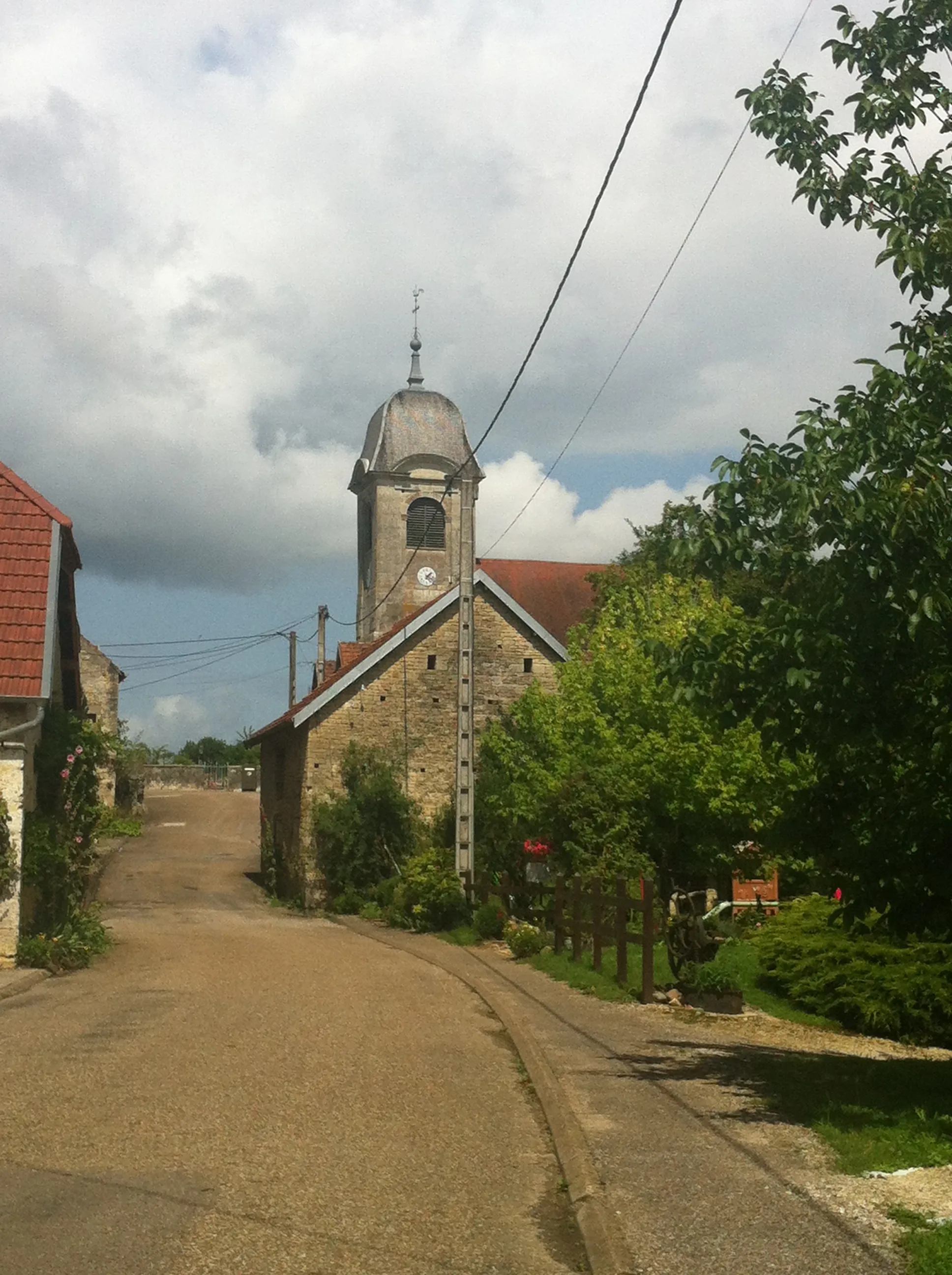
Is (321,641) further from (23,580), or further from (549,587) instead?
(23,580)

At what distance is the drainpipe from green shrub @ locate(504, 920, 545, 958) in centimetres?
746

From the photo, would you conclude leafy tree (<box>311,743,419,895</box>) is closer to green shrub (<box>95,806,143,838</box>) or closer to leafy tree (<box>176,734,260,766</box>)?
green shrub (<box>95,806,143,838</box>)

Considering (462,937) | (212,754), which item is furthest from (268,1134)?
(212,754)

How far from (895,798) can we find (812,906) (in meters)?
7.67

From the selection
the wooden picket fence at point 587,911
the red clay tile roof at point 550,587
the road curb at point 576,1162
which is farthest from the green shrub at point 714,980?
the red clay tile roof at point 550,587

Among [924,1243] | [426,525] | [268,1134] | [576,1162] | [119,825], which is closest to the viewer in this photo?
[924,1243]

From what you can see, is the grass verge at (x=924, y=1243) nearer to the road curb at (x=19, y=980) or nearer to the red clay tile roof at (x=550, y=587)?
the road curb at (x=19, y=980)

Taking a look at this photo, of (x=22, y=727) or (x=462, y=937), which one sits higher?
(x=22, y=727)

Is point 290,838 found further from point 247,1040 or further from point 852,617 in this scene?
point 852,617

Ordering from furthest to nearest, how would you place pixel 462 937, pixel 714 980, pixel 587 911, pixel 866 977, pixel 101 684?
pixel 101 684 → pixel 462 937 → pixel 587 911 → pixel 714 980 → pixel 866 977

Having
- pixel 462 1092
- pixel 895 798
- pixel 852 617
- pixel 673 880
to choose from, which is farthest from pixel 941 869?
pixel 673 880

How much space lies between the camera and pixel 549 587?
1900 inches

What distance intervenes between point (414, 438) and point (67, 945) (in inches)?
1328

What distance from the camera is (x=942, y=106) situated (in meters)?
9.34
